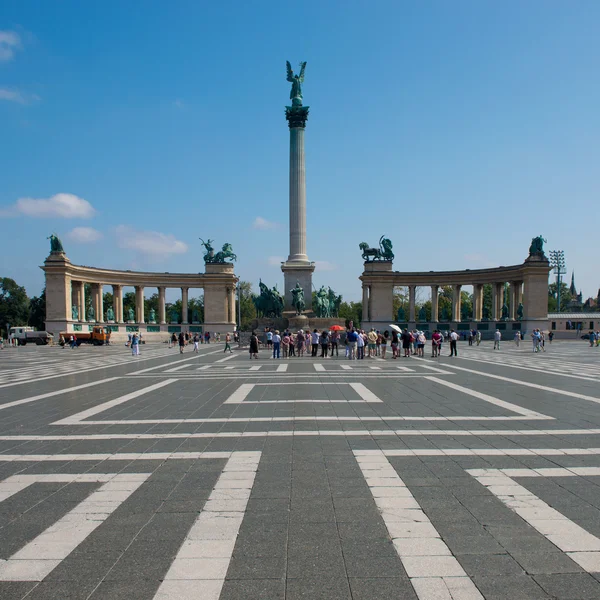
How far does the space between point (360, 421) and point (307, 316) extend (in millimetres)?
44299

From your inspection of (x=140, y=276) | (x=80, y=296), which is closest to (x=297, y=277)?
(x=140, y=276)

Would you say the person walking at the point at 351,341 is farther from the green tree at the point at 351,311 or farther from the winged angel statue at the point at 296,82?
the green tree at the point at 351,311

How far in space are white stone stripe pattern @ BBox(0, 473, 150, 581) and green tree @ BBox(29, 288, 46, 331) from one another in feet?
341

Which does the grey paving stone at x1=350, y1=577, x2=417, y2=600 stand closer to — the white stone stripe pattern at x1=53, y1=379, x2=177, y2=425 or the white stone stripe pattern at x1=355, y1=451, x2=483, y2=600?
the white stone stripe pattern at x1=355, y1=451, x2=483, y2=600

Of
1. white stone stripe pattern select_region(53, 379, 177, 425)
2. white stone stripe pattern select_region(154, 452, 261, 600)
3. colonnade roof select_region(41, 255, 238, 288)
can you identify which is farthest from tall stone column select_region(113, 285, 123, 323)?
white stone stripe pattern select_region(154, 452, 261, 600)

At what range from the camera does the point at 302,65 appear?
60.8 m

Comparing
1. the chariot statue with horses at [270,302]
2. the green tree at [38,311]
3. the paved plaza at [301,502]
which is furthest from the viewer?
the green tree at [38,311]

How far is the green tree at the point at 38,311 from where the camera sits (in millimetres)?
102375

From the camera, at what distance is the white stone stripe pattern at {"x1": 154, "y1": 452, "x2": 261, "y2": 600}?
4.19 metres

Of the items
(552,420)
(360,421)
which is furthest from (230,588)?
(552,420)

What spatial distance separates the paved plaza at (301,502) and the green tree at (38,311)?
98091 mm

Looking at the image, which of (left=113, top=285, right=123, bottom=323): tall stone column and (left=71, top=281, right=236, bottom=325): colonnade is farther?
(left=113, top=285, right=123, bottom=323): tall stone column

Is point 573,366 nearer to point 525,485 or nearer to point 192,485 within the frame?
point 525,485

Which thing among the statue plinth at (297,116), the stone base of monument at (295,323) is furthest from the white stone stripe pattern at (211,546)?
the statue plinth at (297,116)
